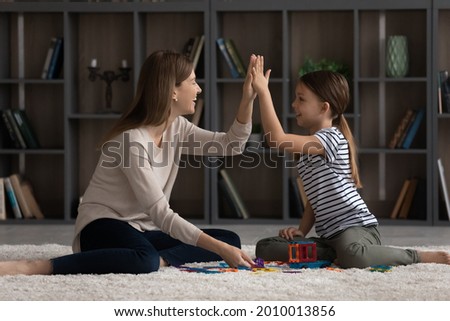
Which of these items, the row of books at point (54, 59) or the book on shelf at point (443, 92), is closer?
the book on shelf at point (443, 92)

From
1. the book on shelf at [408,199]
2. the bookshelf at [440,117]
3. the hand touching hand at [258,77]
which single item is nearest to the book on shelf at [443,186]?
the bookshelf at [440,117]

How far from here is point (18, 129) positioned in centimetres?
510

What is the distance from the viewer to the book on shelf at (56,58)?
511cm

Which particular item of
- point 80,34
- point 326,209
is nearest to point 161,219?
point 326,209

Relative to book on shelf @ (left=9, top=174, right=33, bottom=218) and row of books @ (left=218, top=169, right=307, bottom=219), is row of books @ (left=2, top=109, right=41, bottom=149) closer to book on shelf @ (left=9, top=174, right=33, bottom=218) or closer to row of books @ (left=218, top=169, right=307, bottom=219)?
book on shelf @ (left=9, top=174, right=33, bottom=218)

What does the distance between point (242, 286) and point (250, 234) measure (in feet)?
5.86

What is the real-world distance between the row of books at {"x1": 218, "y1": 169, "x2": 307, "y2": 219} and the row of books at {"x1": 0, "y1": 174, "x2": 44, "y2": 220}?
106cm

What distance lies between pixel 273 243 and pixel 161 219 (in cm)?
50

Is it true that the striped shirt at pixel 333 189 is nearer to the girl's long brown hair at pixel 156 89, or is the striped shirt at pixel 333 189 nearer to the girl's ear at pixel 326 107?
the girl's ear at pixel 326 107

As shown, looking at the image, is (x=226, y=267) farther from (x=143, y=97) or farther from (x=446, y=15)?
(x=446, y=15)

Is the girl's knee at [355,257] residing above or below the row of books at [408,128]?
below

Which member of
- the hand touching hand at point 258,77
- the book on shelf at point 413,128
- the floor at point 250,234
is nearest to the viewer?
the hand touching hand at point 258,77

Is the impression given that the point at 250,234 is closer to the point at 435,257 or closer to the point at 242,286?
the point at 435,257

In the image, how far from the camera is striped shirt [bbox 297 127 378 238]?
3.19 m
